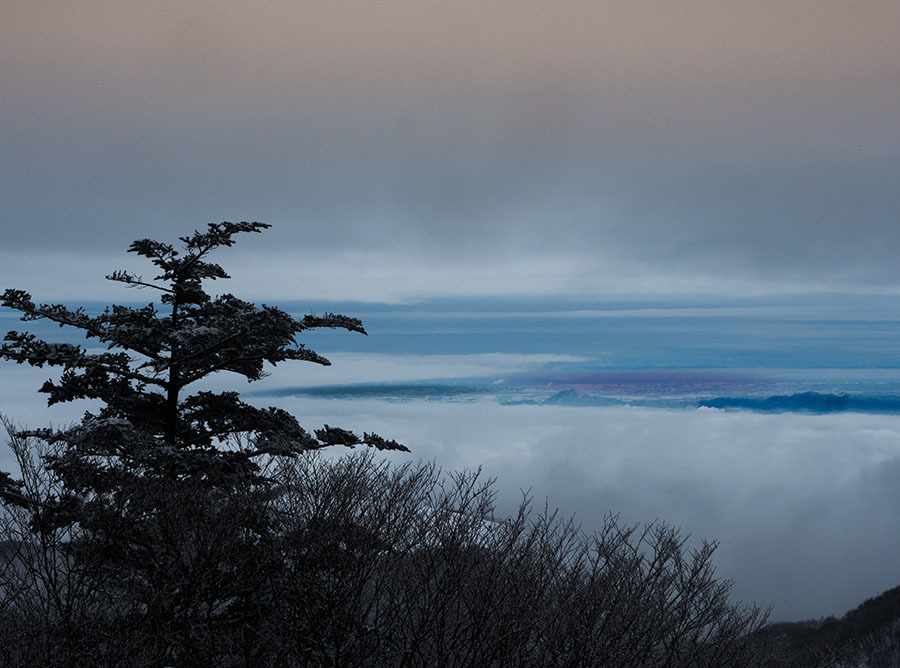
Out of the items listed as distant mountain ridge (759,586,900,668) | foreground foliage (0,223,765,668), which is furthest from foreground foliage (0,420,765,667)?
distant mountain ridge (759,586,900,668)

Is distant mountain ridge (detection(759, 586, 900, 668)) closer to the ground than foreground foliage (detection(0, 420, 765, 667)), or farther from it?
closer to the ground

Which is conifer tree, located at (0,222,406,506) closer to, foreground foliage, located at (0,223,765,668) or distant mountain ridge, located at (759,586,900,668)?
foreground foliage, located at (0,223,765,668)

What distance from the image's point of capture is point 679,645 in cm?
A: 2806

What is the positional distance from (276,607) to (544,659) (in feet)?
26.0

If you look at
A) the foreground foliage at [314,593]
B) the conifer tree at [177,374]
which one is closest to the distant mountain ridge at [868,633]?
the foreground foliage at [314,593]

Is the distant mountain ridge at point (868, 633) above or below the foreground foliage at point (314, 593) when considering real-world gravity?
below

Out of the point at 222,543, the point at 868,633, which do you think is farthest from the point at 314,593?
the point at 868,633

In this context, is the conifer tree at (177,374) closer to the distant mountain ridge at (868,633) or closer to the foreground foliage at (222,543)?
the foreground foliage at (222,543)

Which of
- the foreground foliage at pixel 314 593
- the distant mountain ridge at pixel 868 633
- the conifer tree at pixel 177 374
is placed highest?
the conifer tree at pixel 177 374

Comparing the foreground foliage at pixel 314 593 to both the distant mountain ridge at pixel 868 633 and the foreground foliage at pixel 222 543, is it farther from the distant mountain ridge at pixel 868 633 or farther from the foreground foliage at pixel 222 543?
the distant mountain ridge at pixel 868 633

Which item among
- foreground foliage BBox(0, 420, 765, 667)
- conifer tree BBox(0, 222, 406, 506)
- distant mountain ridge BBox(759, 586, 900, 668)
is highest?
conifer tree BBox(0, 222, 406, 506)

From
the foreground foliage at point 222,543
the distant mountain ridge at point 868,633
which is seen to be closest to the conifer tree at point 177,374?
the foreground foliage at point 222,543

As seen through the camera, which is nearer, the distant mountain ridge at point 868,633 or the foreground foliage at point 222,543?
the foreground foliage at point 222,543

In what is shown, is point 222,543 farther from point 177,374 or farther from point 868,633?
point 868,633
